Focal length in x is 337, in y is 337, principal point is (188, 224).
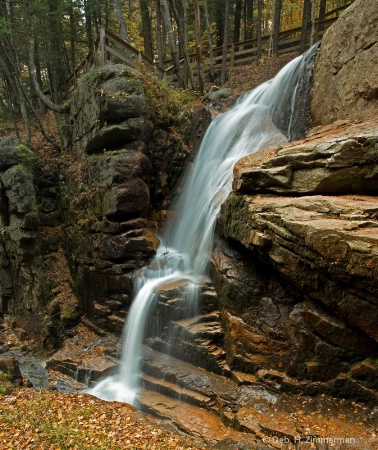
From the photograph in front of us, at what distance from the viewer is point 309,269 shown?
6.14 m

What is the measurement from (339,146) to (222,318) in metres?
4.47

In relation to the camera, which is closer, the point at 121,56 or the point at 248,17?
the point at 121,56

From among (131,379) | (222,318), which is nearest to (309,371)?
(222,318)

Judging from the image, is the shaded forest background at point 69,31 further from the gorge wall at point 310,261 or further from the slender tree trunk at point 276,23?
the gorge wall at point 310,261

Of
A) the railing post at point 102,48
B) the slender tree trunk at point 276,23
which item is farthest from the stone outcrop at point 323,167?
the slender tree trunk at point 276,23

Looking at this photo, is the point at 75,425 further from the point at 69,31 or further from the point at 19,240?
the point at 69,31

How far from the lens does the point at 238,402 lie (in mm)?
6418

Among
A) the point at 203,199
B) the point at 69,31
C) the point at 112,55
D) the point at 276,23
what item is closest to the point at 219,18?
the point at 276,23

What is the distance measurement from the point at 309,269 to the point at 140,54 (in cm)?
1198

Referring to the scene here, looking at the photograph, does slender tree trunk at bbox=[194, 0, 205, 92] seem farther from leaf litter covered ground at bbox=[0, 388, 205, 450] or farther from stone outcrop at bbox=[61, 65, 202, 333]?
leaf litter covered ground at bbox=[0, 388, 205, 450]

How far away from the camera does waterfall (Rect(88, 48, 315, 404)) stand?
341 inches

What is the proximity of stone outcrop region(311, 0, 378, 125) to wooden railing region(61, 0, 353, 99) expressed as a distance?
6606 mm

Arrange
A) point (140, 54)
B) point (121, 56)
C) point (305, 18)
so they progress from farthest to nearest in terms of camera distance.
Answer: point (305, 18) < point (140, 54) < point (121, 56)

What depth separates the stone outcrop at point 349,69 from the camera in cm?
831
